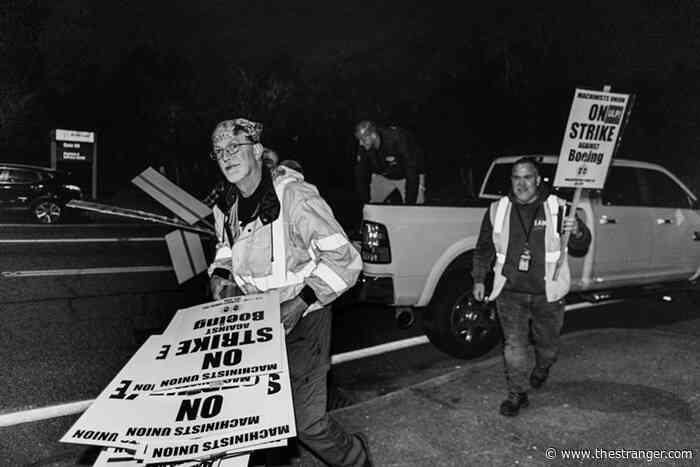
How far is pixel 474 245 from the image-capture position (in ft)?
17.0

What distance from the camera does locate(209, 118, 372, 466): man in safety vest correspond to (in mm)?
2553

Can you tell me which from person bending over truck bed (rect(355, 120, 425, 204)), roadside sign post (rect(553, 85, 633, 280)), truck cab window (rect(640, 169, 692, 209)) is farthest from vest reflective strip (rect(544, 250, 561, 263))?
truck cab window (rect(640, 169, 692, 209))

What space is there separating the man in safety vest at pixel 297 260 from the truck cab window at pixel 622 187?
433 centimetres

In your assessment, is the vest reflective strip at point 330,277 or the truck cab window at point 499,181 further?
the truck cab window at point 499,181

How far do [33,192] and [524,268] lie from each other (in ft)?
48.7

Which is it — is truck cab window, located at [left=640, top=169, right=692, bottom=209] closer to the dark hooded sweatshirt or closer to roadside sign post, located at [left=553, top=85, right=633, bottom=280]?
roadside sign post, located at [left=553, top=85, right=633, bottom=280]

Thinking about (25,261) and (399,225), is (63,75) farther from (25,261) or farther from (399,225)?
(399,225)

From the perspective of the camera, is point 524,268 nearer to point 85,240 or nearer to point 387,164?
point 387,164

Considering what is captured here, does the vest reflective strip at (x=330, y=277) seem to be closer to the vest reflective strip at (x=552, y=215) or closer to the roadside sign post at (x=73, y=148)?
the vest reflective strip at (x=552, y=215)

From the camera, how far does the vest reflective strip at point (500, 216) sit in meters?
3.97

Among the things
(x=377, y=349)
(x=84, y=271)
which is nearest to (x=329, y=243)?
(x=377, y=349)

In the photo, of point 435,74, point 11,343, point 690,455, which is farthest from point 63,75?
point 690,455

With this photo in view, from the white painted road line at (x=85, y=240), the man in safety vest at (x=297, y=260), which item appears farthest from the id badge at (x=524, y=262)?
the white painted road line at (x=85, y=240)

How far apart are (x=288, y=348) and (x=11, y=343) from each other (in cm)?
389
